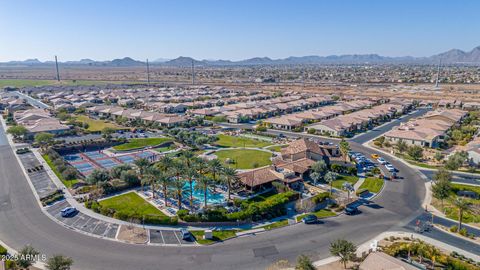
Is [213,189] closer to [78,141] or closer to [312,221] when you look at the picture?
[312,221]

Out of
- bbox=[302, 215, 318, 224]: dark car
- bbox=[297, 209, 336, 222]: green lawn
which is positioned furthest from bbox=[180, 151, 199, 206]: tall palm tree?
bbox=[302, 215, 318, 224]: dark car

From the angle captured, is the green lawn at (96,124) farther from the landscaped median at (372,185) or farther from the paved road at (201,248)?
the landscaped median at (372,185)

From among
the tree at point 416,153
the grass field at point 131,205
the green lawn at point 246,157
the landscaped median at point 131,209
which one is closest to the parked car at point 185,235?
the landscaped median at point 131,209

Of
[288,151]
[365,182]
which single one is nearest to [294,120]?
[288,151]

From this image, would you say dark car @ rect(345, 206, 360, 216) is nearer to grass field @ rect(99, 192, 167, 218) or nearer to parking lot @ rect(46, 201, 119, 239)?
grass field @ rect(99, 192, 167, 218)

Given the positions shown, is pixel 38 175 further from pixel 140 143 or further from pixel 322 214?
pixel 322 214

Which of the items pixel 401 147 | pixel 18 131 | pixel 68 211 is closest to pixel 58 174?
pixel 68 211
